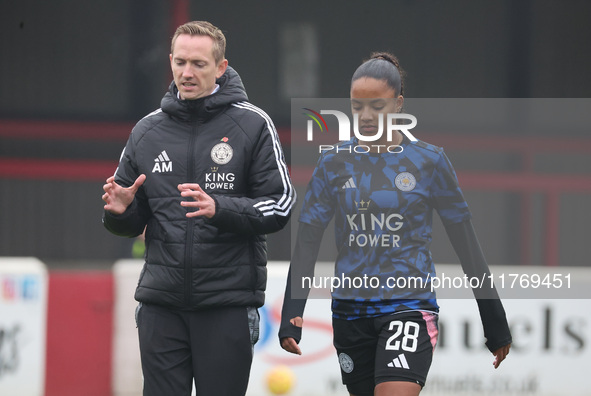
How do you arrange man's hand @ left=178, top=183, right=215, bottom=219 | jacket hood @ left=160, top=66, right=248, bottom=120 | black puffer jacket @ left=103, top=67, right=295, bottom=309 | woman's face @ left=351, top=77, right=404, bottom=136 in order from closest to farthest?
man's hand @ left=178, top=183, right=215, bottom=219, black puffer jacket @ left=103, top=67, right=295, bottom=309, jacket hood @ left=160, top=66, right=248, bottom=120, woman's face @ left=351, top=77, right=404, bottom=136

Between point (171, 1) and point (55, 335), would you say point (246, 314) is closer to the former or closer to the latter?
point (55, 335)

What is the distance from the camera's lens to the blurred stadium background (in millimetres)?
11391

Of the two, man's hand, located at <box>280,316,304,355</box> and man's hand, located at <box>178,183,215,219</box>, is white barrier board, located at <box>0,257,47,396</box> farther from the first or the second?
man's hand, located at <box>178,183,215,219</box>

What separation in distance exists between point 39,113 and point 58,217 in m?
1.21

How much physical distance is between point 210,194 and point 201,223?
0.11 meters

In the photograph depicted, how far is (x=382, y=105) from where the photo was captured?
160 inches

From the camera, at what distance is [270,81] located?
38.4 feet

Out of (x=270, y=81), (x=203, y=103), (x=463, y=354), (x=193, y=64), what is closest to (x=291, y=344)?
(x=203, y=103)

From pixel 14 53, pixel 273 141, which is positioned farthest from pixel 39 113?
pixel 273 141

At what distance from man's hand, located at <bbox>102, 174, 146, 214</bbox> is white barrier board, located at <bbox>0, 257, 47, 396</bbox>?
326 centimetres

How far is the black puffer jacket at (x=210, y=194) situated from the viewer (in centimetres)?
381

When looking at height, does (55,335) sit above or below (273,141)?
below

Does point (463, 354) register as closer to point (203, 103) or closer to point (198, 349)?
point (198, 349)

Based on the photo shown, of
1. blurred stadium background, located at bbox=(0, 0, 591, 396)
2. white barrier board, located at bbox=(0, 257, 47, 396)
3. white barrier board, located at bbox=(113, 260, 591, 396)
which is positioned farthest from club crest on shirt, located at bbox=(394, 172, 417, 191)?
blurred stadium background, located at bbox=(0, 0, 591, 396)
